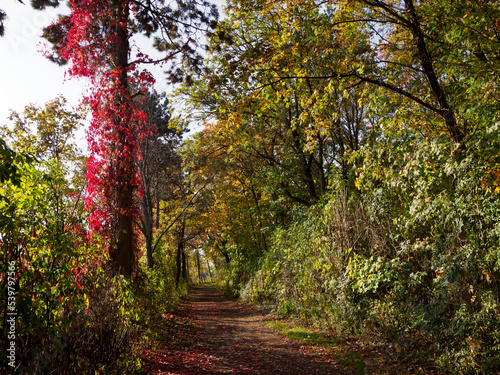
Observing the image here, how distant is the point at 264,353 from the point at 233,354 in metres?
0.76

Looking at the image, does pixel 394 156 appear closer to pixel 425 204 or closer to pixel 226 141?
pixel 425 204

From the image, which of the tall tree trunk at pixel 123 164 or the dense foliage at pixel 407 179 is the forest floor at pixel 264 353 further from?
the tall tree trunk at pixel 123 164

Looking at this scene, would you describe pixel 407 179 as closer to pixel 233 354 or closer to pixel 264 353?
pixel 264 353

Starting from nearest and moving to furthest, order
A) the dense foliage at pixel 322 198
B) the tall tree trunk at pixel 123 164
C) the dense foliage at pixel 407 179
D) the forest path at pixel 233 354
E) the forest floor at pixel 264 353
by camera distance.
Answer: the dense foliage at pixel 322 198
the dense foliage at pixel 407 179
the forest floor at pixel 264 353
the forest path at pixel 233 354
the tall tree trunk at pixel 123 164

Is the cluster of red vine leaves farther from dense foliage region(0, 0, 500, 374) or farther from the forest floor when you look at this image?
the forest floor

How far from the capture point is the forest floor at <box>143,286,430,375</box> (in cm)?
557

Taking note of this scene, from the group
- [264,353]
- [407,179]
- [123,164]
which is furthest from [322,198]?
[123,164]

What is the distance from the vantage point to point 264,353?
720 cm

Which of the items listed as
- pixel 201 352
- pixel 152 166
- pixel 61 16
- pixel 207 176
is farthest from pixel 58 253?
pixel 207 176

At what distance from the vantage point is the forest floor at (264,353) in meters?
5.57

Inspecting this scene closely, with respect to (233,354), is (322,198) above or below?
above

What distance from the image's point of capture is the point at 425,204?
5.35 metres

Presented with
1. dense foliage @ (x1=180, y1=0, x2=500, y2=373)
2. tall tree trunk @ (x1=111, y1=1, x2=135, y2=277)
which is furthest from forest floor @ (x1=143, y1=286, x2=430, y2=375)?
tall tree trunk @ (x1=111, y1=1, x2=135, y2=277)

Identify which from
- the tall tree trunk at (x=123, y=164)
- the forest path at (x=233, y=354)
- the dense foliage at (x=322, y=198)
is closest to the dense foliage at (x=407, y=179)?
the dense foliage at (x=322, y=198)
